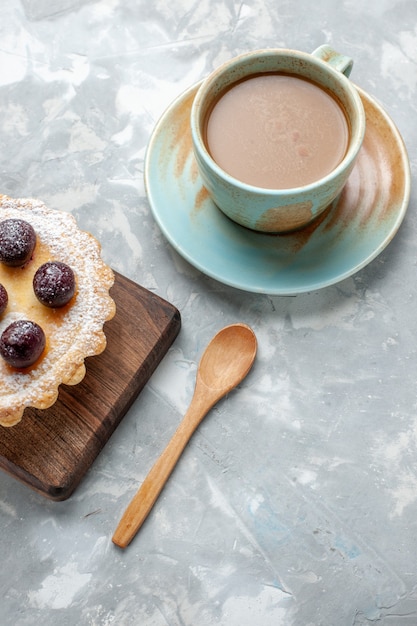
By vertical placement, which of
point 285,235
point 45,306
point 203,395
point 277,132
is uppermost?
point 277,132

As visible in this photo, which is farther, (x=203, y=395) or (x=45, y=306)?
(x=203, y=395)

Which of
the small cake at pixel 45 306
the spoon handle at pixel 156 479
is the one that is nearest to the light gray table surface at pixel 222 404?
the spoon handle at pixel 156 479

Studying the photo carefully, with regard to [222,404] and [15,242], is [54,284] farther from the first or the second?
[222,404]

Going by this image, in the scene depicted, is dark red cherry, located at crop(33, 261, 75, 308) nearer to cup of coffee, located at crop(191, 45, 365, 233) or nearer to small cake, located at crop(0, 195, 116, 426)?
small cake, located at crop(0, 195, 116, 426)

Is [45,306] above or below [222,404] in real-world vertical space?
above

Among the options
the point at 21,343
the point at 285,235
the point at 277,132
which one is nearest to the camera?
the point at 21,343

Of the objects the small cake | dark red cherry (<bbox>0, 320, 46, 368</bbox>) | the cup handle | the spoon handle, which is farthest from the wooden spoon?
the cup handle

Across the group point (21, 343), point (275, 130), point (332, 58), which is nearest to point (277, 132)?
point (275, 130)

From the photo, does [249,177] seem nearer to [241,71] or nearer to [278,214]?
[278,214]
